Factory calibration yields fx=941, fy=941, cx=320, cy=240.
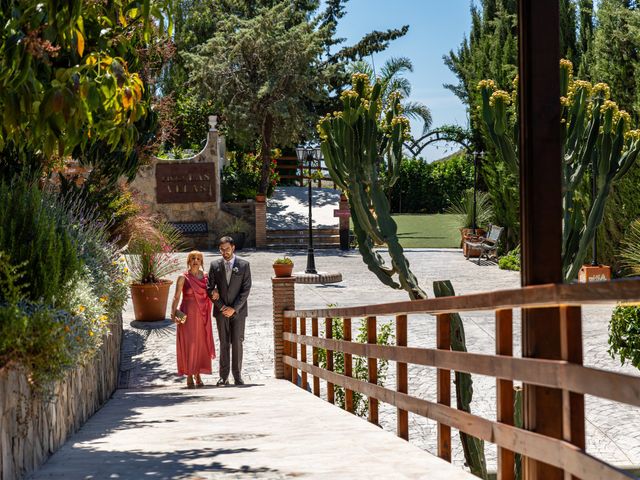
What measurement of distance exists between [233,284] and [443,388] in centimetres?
621

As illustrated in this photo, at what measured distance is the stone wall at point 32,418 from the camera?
5012mm

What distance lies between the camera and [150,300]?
664 inches

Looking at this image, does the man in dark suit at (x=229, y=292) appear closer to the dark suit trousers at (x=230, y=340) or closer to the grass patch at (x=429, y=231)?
the dark suit trousers at (x=230, y=340)

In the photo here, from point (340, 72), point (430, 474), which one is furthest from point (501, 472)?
point (340, 72)

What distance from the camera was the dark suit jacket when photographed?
11648mm

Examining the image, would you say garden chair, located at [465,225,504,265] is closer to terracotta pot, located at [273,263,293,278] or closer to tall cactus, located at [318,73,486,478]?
tall cactus, located at [318,73,486,478]

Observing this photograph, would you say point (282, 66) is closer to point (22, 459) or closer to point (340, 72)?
point (340, 72)

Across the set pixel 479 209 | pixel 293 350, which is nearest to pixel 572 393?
pixel 293 350

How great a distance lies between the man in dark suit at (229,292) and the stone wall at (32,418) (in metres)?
3.26

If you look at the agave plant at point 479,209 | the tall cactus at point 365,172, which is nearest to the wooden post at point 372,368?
the tall cactus at point 365,172

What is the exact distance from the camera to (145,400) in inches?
406

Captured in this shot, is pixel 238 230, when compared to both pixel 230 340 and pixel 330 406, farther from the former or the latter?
pixel 330 406

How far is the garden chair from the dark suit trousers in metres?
16.4

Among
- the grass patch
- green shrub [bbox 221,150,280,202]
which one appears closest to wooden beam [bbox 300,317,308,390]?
the grass patch
